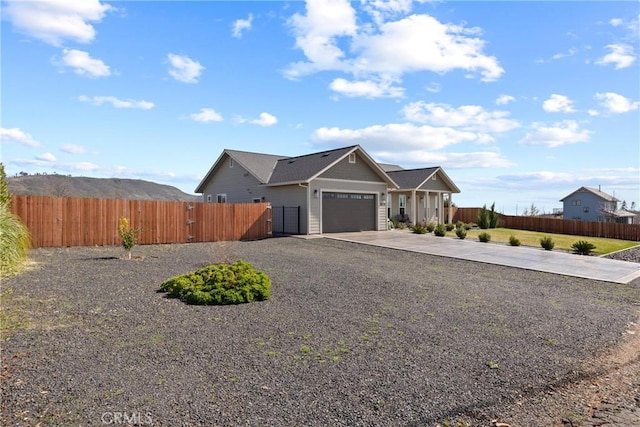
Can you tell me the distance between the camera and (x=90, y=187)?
3534 centimetres

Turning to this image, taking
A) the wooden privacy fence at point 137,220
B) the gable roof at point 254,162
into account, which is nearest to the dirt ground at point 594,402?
the wooden privacy fence at point 137,220

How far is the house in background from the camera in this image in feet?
150

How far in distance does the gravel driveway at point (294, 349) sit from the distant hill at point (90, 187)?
800 inches

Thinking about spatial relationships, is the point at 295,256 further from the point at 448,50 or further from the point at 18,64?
the point at 18,64

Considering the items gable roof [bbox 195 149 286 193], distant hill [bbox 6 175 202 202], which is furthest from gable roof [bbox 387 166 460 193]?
distant hill [bbox 6 175 202 202]

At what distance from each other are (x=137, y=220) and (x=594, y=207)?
53.6 m

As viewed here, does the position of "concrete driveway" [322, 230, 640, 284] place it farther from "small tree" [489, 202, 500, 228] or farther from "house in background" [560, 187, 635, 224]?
"house in background" [560, 187, 635, 224]

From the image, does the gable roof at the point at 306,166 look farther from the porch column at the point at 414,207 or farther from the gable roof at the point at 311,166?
the porch column at the point at 414,207

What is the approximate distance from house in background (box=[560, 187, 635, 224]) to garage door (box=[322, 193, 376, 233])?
38.4m

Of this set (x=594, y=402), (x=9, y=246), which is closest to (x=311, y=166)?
(x=9, y=246)

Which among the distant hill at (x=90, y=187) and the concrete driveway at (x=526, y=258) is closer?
the concrete driveway at (x=526, y=258)

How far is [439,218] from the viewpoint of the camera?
3036cm

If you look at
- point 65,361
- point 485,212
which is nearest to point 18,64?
point 65,361

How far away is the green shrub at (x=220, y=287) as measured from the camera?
623 cm
